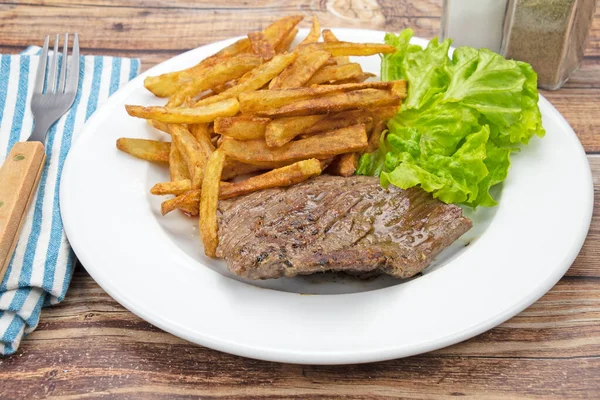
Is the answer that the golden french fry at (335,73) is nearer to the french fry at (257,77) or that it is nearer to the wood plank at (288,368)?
the french fry at (257,77)

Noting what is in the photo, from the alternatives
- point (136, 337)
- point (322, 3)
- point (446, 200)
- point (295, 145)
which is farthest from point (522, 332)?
point (322, 3)

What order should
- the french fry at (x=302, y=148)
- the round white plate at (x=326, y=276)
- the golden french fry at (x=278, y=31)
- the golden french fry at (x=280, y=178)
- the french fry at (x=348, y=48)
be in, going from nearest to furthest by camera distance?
the round white plate at (x=326, y=276) < the golden french fry at (x=280, y=178) < the french fry at (x=302, y=148) < the french fry at (x=348, y=48) < the golden french fry at (x=278, y=31)

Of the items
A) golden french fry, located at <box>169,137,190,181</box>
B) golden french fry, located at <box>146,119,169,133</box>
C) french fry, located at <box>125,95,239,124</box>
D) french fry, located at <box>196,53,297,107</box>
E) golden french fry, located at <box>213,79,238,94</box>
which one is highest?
french fry, located at <box>196,53,297,107</box>

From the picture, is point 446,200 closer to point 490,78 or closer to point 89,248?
point 490,78

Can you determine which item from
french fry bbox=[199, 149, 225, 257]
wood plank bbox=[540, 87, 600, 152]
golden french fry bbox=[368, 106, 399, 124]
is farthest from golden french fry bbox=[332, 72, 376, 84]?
wood plank bbox=[540, 87, 600, 152]

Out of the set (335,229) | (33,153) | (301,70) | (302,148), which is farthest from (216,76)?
(335,229)

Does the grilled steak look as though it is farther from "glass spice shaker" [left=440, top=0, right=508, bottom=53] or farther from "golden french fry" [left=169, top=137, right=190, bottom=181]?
"glass spice shaker" [left=440, top=0, right=508, bottom=53]

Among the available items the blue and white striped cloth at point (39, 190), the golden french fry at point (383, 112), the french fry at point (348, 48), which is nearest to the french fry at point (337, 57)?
the french fry at point (348, 48)
